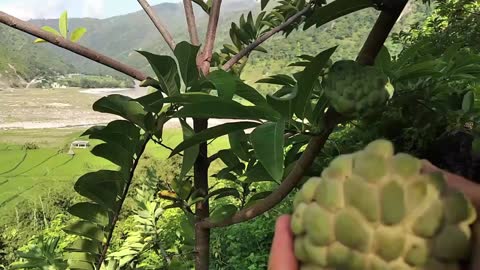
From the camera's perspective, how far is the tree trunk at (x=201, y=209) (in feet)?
2.66

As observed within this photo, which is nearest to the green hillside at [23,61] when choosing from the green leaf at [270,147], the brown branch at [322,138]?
the brown branch at [322,138]

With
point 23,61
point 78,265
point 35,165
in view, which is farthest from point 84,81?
point 78,265

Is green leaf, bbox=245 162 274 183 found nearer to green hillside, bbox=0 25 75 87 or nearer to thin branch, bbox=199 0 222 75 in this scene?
thin branch, bbox=199 0 222 75

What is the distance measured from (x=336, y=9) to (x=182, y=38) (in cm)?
65

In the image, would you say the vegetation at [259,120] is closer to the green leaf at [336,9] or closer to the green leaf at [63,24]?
the green leaf at [336,9]

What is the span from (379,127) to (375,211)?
6.1 inches

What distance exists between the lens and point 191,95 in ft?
1.44

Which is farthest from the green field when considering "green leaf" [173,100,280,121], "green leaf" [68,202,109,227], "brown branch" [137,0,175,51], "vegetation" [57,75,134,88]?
"vegetation" [57,75,134,88]

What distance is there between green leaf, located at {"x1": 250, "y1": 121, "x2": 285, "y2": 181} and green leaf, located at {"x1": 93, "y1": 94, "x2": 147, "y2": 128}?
0.90 ft

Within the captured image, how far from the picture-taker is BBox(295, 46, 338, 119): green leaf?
42cm

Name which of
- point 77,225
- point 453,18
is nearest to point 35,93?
point 453,18

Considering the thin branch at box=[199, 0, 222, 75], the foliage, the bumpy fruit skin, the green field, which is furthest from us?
the green field

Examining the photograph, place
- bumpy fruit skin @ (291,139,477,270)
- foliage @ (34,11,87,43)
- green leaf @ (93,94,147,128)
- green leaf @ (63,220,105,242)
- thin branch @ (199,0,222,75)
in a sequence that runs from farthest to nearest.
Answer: green leaf @ (63,220,105,242), thin branch @ (199,0,222,75), foliage @ (34,11,87,43), green leaf @ (93,94,147,128), bumpy fruit skin @ (291,139,477,270)

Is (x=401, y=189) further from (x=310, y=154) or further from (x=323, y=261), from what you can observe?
(x=310, y=154)
